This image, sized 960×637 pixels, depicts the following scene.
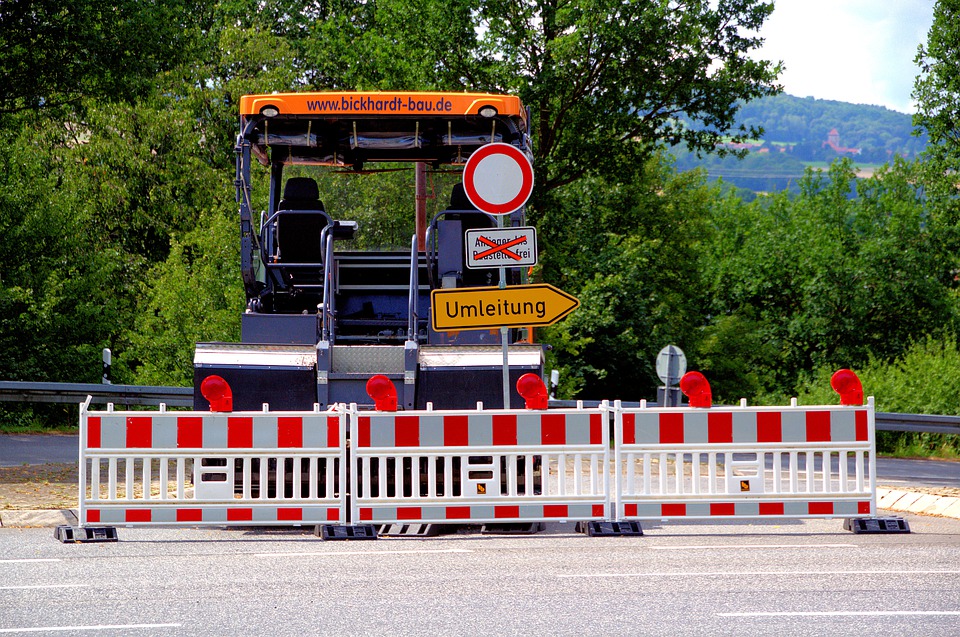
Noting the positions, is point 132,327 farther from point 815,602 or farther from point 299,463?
point 815,602

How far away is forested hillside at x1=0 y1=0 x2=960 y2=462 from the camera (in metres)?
21.0

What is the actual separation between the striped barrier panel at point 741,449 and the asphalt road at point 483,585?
0.24m

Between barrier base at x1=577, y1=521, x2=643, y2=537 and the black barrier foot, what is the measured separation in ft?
4.25

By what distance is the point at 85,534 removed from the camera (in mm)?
9062

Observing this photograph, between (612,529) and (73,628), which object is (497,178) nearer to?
(612,529)

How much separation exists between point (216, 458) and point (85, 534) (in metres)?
1.04

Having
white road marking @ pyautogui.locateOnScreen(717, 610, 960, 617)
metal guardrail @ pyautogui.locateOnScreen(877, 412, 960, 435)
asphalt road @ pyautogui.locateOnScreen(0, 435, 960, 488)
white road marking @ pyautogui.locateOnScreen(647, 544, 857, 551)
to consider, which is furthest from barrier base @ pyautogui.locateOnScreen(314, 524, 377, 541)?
metal guardrail @ pyautogui.locateOnScreen(877, 412, 960, 435)

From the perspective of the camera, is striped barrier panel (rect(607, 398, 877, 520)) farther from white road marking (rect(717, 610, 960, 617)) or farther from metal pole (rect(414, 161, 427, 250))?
metal pole (rect(414, 161, 427, 250))

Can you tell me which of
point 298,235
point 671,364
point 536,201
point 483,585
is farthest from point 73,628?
point 536,201

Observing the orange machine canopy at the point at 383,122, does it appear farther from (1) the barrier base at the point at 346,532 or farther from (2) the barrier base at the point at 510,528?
(1) the barrier base at the point at 346,532

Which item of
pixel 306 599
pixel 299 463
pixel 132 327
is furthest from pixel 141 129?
pixel 306 599

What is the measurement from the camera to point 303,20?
136ft

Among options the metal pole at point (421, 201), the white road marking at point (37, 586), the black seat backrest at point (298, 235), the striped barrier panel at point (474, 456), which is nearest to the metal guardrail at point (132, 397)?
the metal pole at point (421, 201)

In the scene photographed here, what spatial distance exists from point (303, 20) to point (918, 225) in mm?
24947
